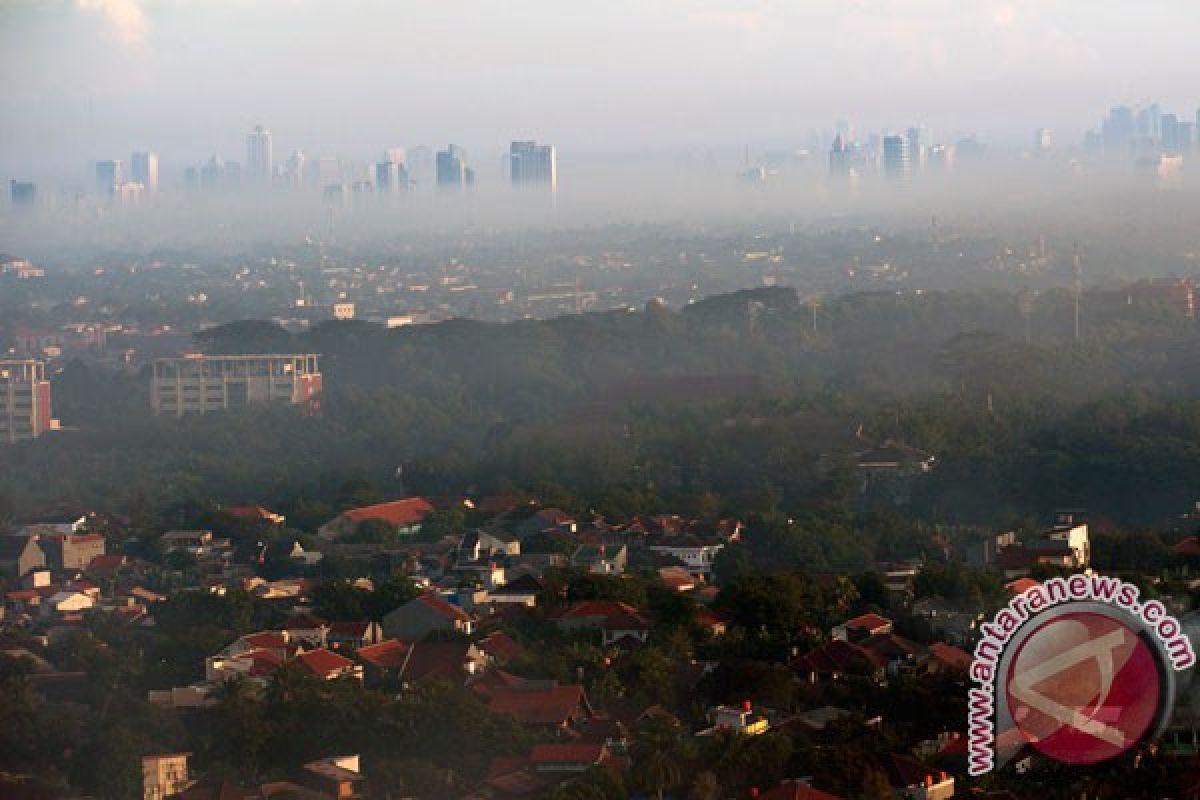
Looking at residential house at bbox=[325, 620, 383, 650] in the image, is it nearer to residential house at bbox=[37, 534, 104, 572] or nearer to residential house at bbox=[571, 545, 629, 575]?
residential house at bbox=[571, 545, 629, 575]

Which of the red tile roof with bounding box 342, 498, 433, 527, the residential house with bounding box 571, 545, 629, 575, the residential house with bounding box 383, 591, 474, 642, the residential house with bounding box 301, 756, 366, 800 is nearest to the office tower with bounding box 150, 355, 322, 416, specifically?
the red tile roof with bounding box 342, 498, 433, 527

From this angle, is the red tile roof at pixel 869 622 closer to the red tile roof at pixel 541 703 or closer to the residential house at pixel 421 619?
the residential house at pixel 421 619

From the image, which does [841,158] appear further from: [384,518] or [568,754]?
[568,754]

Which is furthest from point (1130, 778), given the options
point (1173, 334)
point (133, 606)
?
point (1173, 334)

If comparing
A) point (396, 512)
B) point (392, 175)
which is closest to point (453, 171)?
A: point (392, 175)

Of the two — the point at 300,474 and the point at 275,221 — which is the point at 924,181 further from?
the point at 300,474

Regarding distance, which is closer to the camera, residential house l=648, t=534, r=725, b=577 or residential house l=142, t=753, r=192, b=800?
residential house l=142, t=753, r=192, b=800
